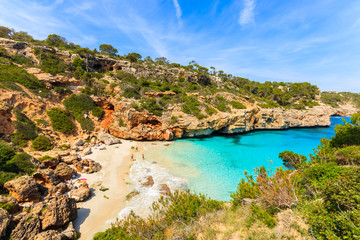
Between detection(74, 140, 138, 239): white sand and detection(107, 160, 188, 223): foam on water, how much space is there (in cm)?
55

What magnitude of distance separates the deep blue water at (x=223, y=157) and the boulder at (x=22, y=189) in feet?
32.5

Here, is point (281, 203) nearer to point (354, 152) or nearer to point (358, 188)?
point (358, 188)

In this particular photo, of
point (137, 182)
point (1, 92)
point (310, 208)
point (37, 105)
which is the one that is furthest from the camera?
point (37, 105)

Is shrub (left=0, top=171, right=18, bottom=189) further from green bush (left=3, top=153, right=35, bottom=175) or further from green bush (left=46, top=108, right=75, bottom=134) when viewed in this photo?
green bush (left=46, top=108, right=75, bottom=134)

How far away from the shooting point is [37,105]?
18.4 m

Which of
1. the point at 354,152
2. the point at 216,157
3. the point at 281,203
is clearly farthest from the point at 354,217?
the point at 216,157

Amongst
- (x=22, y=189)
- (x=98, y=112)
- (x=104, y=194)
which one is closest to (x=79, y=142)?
(x=98, y=112)

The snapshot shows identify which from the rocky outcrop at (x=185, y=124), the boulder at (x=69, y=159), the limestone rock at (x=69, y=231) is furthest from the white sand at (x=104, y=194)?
the rocky outcrop at (x=185, y=124)

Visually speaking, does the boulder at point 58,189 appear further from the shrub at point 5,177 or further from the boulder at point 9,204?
the shrub at point 5,177

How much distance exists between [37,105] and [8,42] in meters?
21.1

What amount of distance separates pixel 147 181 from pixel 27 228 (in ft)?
23.3

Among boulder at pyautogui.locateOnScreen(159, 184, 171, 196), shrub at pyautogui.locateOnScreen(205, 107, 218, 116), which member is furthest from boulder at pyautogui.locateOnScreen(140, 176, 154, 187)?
shrub at pyautogui.locateOnScreen(205, 107, 218, 116)

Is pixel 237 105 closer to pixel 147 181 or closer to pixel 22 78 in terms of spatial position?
pixel 147 181

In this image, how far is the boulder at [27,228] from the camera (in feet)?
19.2
